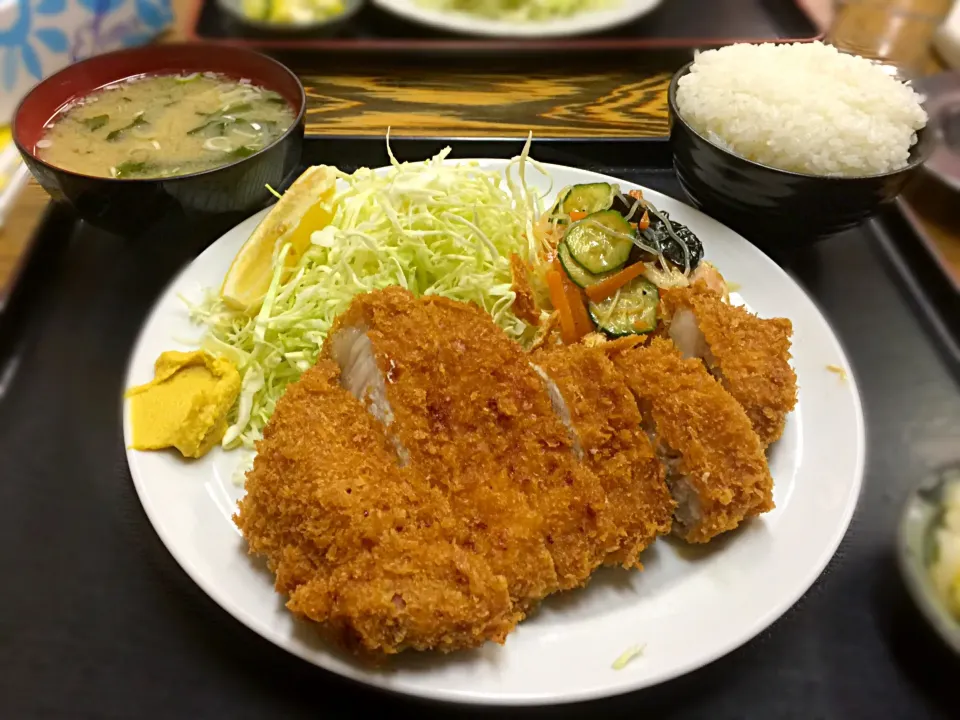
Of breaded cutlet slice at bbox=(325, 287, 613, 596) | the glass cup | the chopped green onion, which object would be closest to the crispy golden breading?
breaded cutlet slice at bbox=(325, 287, 613, 596)

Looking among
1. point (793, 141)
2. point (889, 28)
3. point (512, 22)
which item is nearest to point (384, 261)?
point (793, 141)

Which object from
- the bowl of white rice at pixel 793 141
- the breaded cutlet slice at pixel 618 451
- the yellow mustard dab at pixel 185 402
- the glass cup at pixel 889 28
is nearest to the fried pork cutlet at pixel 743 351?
the breaded cutlet slice at pixel 618 451

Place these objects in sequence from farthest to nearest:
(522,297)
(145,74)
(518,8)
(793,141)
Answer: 1. (518,8)
2. (145,74)
3. (793,141)
4. (522,297)

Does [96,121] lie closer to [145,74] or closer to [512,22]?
[145,74]

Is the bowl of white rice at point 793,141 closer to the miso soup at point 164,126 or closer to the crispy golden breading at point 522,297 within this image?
the crispy golden breading at point 522,297

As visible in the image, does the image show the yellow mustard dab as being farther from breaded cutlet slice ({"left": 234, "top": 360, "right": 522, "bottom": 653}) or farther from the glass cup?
the glass cup

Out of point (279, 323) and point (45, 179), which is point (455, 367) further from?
point (45, 179)

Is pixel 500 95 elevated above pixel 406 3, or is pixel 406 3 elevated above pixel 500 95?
pixel 406 3

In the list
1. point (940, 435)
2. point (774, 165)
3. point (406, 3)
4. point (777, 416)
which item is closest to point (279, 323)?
point (777, 416)
